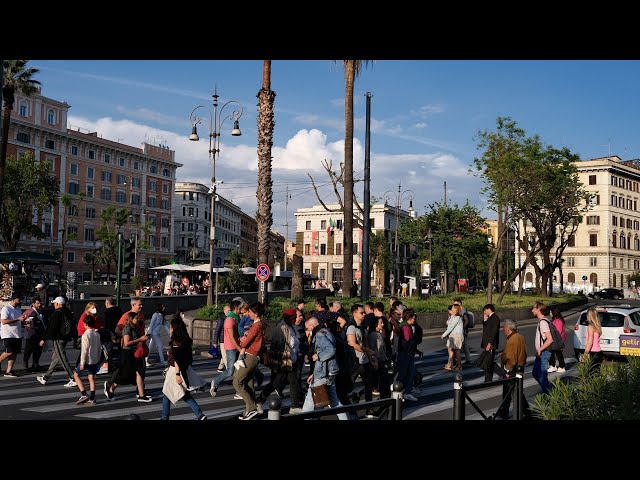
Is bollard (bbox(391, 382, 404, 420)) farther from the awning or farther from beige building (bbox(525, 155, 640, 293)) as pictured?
beige building (bbox(525, 155, 640, 293))

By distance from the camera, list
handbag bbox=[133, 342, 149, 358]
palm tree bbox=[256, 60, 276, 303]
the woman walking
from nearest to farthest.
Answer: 1. the woman walking
2. handbag bbox=[133, 342, 149, 358]
3. palm tree bbox=[256, 60, 276, 303]

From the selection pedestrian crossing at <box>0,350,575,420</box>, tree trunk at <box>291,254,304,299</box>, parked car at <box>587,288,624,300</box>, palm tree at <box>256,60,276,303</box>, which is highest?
palm tree at <box>256,60,276,303</box>

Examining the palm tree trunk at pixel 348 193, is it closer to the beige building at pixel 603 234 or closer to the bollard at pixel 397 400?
the bollard at pixel 397 400

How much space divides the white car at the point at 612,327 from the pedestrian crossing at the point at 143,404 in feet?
11.5

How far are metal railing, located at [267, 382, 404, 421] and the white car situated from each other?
1322 cm

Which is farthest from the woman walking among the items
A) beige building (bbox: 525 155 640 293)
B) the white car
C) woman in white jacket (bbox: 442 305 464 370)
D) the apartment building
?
beige building (bbox: 525 155 640 293)

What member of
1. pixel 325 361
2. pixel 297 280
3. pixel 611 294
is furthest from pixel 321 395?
pixel 611 294

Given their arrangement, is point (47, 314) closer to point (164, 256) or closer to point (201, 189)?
point (164, 256)

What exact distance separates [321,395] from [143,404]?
158 inches

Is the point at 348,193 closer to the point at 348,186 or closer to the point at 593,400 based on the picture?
the point at 348,186

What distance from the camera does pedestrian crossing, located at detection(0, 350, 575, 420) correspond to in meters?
11.9
